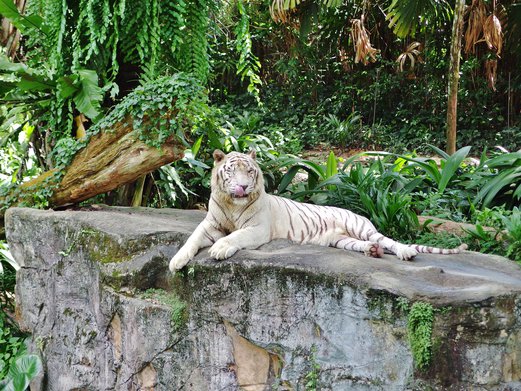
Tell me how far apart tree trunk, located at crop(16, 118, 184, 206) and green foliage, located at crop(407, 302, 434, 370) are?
3345 mm

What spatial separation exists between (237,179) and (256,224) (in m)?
0.41

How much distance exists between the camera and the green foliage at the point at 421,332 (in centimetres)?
392

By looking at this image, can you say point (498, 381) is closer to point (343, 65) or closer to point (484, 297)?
point (484, 297)

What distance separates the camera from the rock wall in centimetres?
393

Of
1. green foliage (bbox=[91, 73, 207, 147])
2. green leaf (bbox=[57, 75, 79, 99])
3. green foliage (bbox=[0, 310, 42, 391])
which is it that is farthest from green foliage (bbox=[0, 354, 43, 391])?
green leaf (bbox=[57, 75, 79, 99])

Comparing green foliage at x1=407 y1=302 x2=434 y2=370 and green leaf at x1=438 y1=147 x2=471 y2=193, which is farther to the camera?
green leaf at x1=438 y1=147 x2=471 y2=193

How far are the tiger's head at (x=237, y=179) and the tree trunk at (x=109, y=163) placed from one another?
1280mm

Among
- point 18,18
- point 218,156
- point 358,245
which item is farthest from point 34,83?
point 358,245

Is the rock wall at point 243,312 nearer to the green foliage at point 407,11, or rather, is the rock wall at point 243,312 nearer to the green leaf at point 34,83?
the green leaf at point 34,83

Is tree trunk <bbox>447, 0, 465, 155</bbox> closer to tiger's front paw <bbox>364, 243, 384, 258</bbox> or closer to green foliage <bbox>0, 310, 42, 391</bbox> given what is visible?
tiger's front paw <bbox>364, 243, 384, 258</bbox>

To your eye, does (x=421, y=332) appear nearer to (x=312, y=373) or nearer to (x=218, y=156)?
(x=312, y=373)

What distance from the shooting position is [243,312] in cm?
479

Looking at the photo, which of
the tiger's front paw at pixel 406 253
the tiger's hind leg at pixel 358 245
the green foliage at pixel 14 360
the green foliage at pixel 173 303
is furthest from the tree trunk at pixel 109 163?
the tiger's front paw at pixel 406 253

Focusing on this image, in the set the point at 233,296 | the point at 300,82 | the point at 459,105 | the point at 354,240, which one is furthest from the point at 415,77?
the point at 233,296
